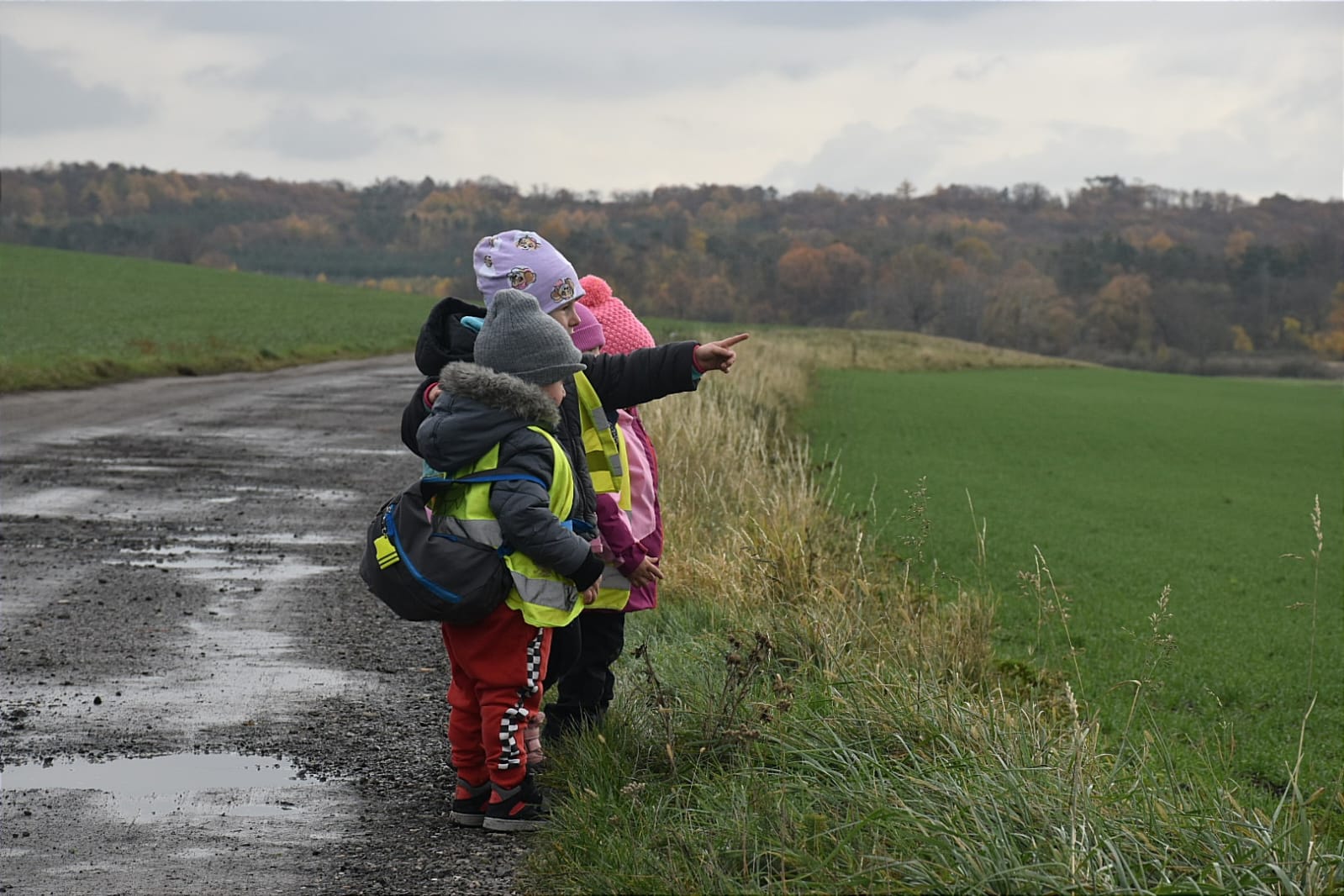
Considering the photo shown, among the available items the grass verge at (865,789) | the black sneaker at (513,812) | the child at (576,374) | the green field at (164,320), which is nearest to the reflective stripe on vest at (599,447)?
the child at (576,374)

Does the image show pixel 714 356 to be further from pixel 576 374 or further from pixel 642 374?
pixel 576 374

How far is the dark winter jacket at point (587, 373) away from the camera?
15.2ft

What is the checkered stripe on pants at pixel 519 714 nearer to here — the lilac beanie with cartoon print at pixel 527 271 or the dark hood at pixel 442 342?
the dark hood at pixel 442 342

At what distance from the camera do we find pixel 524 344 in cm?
432

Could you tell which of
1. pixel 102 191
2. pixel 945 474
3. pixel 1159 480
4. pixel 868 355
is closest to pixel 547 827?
pixel 945 474

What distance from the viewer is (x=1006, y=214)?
162375 millimetres

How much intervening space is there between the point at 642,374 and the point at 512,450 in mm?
660

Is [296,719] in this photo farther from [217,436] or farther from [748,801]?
[217,436]

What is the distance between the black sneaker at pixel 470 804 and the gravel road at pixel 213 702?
5 cm

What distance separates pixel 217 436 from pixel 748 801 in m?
13.3

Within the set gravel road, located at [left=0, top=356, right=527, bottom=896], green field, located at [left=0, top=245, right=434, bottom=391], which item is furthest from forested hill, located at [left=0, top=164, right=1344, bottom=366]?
gravel road, located at [left=0, top=356, right=527, bottom=896]

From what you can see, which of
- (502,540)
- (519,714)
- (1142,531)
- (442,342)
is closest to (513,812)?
(519,714)

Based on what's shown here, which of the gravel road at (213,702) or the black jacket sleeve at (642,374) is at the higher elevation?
the black jacket sleeve at (642,374)

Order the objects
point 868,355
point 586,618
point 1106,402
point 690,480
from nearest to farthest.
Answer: point 586,618 → point 690,480 → point 1106,402 → point 868,355
